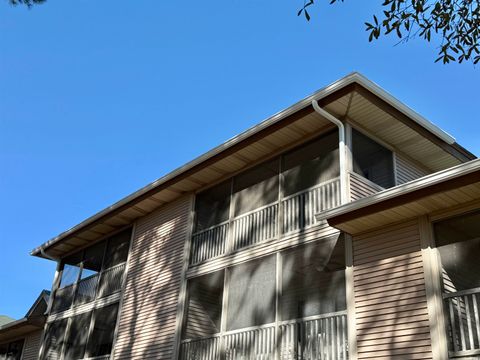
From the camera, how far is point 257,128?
1205cm

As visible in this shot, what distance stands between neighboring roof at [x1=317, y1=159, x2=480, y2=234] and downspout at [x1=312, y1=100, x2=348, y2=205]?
0.99m

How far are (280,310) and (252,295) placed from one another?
99 cm

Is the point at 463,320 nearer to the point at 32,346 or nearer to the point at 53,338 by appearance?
the point at 53,338

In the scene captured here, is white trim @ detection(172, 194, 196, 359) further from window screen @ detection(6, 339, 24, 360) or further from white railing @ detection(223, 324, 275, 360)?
window screen @ detection(6, 339, 24, 360)

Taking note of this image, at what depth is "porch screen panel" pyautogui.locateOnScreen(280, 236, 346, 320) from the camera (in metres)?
9.99

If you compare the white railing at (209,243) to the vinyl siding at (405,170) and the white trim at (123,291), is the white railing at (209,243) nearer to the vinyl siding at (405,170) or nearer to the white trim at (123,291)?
the white trim at (123,291)

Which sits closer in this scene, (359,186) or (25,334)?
(359,186)

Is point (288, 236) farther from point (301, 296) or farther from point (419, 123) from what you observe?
point (419, 123)

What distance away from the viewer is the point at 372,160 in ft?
38.2

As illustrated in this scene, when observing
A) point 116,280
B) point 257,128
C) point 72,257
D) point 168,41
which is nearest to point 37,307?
point 72,257

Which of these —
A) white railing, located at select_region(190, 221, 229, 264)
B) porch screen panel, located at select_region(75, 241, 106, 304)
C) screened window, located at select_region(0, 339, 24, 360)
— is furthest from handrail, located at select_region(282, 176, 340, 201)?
screened window, located at select_region(0, 339, 24, 360)

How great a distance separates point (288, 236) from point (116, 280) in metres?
6.83

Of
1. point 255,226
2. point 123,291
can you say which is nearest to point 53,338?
point 123,291

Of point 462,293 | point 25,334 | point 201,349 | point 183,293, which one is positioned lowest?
point 201,349
